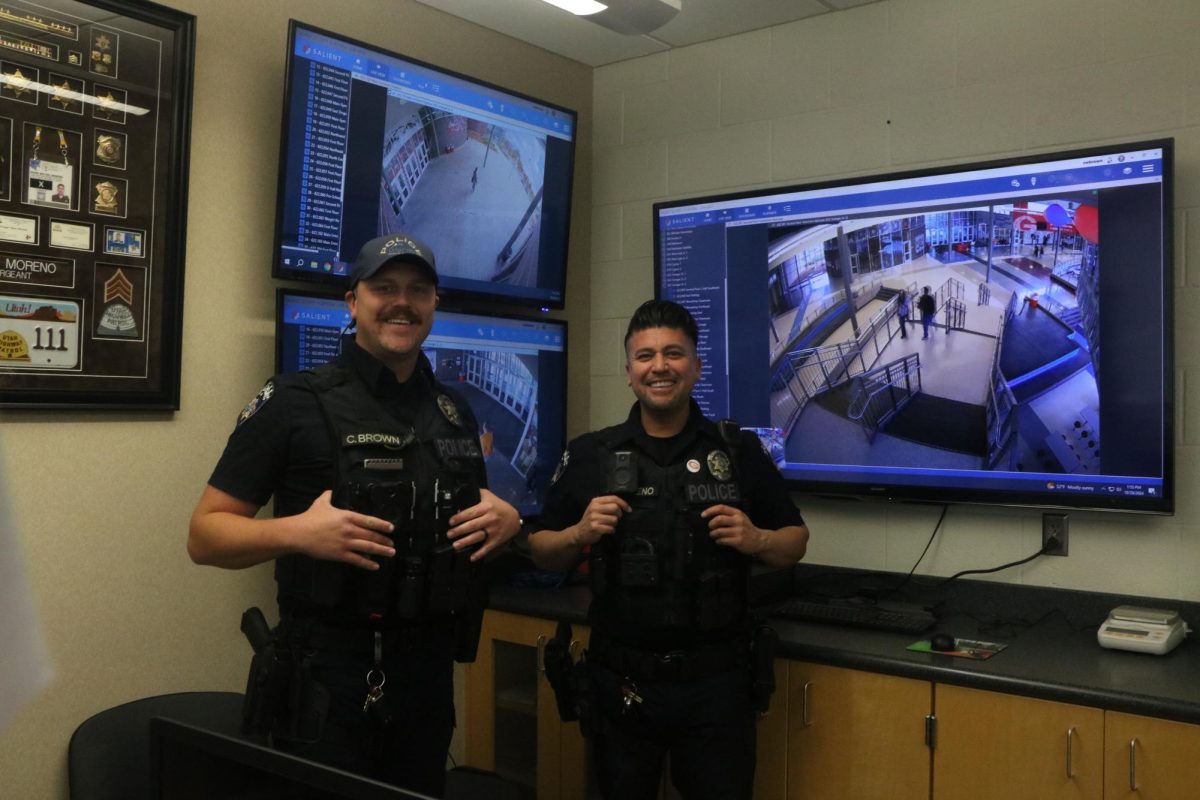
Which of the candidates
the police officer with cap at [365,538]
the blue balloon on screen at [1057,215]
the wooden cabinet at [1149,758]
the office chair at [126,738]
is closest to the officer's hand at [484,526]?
the police officer with cap at [365,538]

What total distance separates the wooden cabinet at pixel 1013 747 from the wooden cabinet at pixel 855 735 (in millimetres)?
57

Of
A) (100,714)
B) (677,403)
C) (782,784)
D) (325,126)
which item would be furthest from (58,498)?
(782,784)

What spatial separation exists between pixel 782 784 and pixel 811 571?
80 cm

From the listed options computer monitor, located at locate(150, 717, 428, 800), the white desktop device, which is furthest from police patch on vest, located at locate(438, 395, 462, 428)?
the white desktop device

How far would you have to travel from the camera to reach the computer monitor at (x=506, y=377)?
3.28m

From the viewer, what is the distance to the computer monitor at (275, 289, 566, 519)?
10.7ft

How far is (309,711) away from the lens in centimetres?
205

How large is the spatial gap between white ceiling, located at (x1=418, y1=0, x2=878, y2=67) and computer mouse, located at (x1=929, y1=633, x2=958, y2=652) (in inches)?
75.8

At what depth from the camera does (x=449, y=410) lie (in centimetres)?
235

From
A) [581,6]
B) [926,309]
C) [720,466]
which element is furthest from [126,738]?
[926,309]

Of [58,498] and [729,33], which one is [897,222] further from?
[58,498]

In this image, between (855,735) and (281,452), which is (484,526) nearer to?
(281,452)

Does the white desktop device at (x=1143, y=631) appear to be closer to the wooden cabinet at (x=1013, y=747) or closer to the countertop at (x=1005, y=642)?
the countertop at (x=1005, y=642)

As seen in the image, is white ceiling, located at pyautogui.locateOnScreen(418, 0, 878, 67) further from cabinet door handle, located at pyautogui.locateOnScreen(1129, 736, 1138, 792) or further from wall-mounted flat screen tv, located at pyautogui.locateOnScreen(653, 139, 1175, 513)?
cabinet door handle, located at pyautogui.locateOnScreen(1129, 736, 1138, 792)
